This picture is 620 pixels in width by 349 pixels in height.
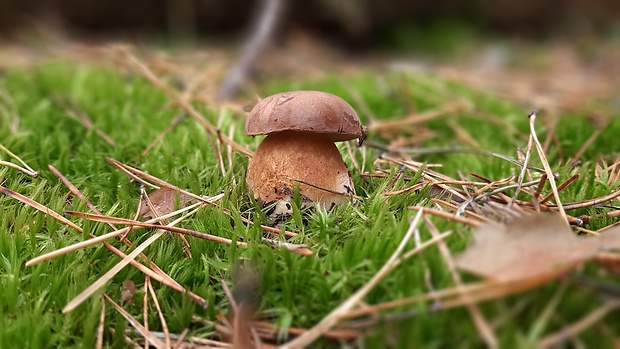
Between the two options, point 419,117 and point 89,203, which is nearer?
point 89,203

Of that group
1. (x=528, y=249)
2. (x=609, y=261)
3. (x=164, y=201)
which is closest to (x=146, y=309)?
(x=164, y=201)

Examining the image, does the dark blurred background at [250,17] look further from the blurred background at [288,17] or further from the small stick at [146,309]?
the small stick at [146,309]

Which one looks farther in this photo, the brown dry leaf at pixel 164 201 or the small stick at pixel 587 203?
the brown dry leaf at pixel 164 201

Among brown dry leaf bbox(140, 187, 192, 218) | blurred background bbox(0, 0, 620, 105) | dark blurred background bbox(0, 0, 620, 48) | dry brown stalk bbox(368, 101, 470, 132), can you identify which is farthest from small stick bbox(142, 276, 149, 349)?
dark blurred background bbox(0, 0, 620, 48)

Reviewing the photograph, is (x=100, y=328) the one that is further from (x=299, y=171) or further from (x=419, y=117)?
(x=419, y=117)

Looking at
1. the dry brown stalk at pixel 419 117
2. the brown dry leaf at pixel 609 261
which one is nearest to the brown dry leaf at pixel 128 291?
the brown dry leaf at pixel 609 261

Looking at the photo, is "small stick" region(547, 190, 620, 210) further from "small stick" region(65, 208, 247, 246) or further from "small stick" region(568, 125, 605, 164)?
"small stick" region(65, 208, 247, 246)

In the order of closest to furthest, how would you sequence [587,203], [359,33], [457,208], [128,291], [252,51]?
[128,291] < [457,208] < [587,203] < [252,51] < [359,33]
